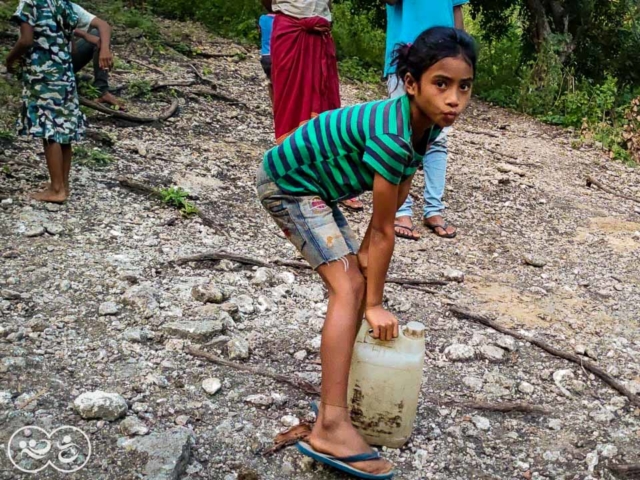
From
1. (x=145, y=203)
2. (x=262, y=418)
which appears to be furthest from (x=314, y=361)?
(x=145, y=203)

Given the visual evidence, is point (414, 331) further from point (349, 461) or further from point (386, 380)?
point (349, 461)

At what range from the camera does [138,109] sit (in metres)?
5.71

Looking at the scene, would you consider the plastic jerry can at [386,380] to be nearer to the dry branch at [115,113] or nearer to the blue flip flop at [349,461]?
the blue flip flop at [349,461]

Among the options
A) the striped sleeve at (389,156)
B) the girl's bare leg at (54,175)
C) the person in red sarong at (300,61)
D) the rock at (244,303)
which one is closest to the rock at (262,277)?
the rock at (244,303)

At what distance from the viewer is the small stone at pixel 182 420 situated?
2.39 meters

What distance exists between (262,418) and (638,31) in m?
7.73

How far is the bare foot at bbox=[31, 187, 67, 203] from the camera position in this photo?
3.89 metres

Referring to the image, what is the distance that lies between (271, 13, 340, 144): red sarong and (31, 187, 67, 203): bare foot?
4.21 ft

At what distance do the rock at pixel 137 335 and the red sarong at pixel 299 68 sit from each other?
72.2 inches

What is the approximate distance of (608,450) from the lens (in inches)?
99.0

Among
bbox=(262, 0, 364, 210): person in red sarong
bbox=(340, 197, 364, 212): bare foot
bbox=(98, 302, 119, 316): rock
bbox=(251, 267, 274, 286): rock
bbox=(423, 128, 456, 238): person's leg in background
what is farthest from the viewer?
bbox=(340, 197, 364, 212): bare foot

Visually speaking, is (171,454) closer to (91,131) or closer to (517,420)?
(517,420)
